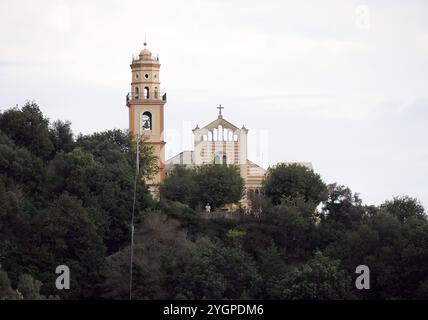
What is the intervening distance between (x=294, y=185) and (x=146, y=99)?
14.3 meters

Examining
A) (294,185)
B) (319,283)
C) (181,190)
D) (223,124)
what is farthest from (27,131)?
(223,124)

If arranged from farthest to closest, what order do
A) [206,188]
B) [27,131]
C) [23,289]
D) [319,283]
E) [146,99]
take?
[146,99] → [206,188] → [27,131] → [319,283] → [23,289]

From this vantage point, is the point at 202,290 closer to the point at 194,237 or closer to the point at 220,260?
the point at 220,260

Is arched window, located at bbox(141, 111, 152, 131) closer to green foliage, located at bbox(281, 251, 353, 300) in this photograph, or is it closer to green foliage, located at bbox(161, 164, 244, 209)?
green foliage, located at bbox(161, 164, 244, 209)

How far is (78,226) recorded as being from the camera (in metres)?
69.6

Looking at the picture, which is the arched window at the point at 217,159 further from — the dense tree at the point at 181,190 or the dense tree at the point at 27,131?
the dense tree at the point at 27,131

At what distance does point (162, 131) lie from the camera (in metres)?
89.2

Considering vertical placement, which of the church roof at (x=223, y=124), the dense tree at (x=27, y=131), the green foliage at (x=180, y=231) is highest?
the church roof at (x=223, y=124)

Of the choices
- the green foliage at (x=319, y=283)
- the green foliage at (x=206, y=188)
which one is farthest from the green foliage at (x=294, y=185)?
the green foliage at (x=319, y=283)

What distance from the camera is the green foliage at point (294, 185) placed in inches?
3039

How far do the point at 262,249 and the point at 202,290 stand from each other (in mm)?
5684

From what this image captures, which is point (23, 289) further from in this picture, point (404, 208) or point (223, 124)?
point (223, 124)
